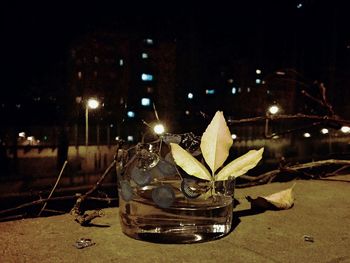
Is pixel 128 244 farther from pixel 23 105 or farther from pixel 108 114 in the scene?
pixel 108 114

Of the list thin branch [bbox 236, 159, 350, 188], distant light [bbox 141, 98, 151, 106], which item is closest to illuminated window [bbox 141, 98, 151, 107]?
distant light [bbox 141, 98, 151, 106]

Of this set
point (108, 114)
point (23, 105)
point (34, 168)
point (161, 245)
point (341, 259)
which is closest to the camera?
point (341, 259)

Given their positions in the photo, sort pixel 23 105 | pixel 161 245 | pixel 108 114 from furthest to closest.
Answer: pixel 108 114 < pixel 23 105 < pixel 161 245

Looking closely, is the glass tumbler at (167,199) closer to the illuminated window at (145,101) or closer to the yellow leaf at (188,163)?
the yellow leaf at (188,163)

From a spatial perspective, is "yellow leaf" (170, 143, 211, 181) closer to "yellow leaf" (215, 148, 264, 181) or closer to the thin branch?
"yellow leaf" (215, 148, 264, 181)

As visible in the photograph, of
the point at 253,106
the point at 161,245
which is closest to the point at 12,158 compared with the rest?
the point at 161,245

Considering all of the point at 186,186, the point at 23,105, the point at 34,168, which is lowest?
the point at 34,168

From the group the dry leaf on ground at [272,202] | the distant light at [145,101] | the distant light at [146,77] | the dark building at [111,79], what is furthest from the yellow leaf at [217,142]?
the distant light at [146,77]
